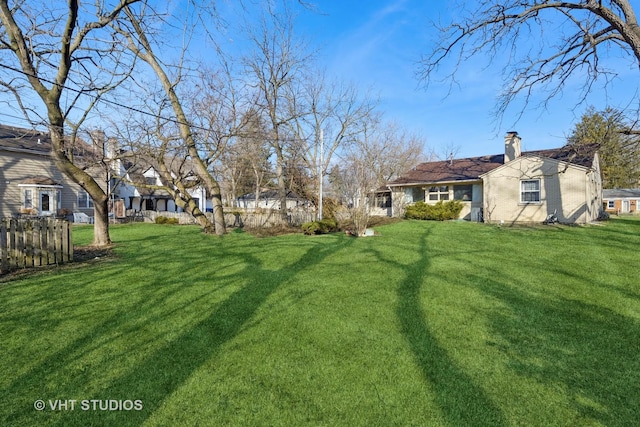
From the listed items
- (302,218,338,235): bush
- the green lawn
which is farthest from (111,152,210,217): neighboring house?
the green lawn

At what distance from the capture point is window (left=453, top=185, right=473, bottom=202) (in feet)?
73.9

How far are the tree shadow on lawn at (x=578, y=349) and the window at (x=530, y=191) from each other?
50.2 feet

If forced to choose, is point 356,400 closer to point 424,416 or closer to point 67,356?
point 424,416

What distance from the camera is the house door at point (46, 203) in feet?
72.4

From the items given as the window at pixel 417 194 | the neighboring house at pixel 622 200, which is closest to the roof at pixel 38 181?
the window at pixel 417 194

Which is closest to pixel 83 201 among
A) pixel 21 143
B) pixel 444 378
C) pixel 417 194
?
pixel 21 143

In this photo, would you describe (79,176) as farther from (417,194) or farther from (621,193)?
(621,193)

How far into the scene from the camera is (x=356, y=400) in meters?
2.90

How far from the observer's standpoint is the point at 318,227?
49.6 feet

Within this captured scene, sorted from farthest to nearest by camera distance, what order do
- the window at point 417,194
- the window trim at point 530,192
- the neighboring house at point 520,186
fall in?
the window at point 417,194 < the window trim at point 530,192 < the neighboring house at point 520,186

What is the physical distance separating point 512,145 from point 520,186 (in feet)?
10.0

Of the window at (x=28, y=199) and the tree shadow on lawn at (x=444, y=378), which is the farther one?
the window at (x=28, y=199)

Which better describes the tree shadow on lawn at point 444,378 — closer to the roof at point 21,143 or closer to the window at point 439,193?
the window at point 439,193

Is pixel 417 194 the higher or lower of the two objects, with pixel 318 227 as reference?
higher
